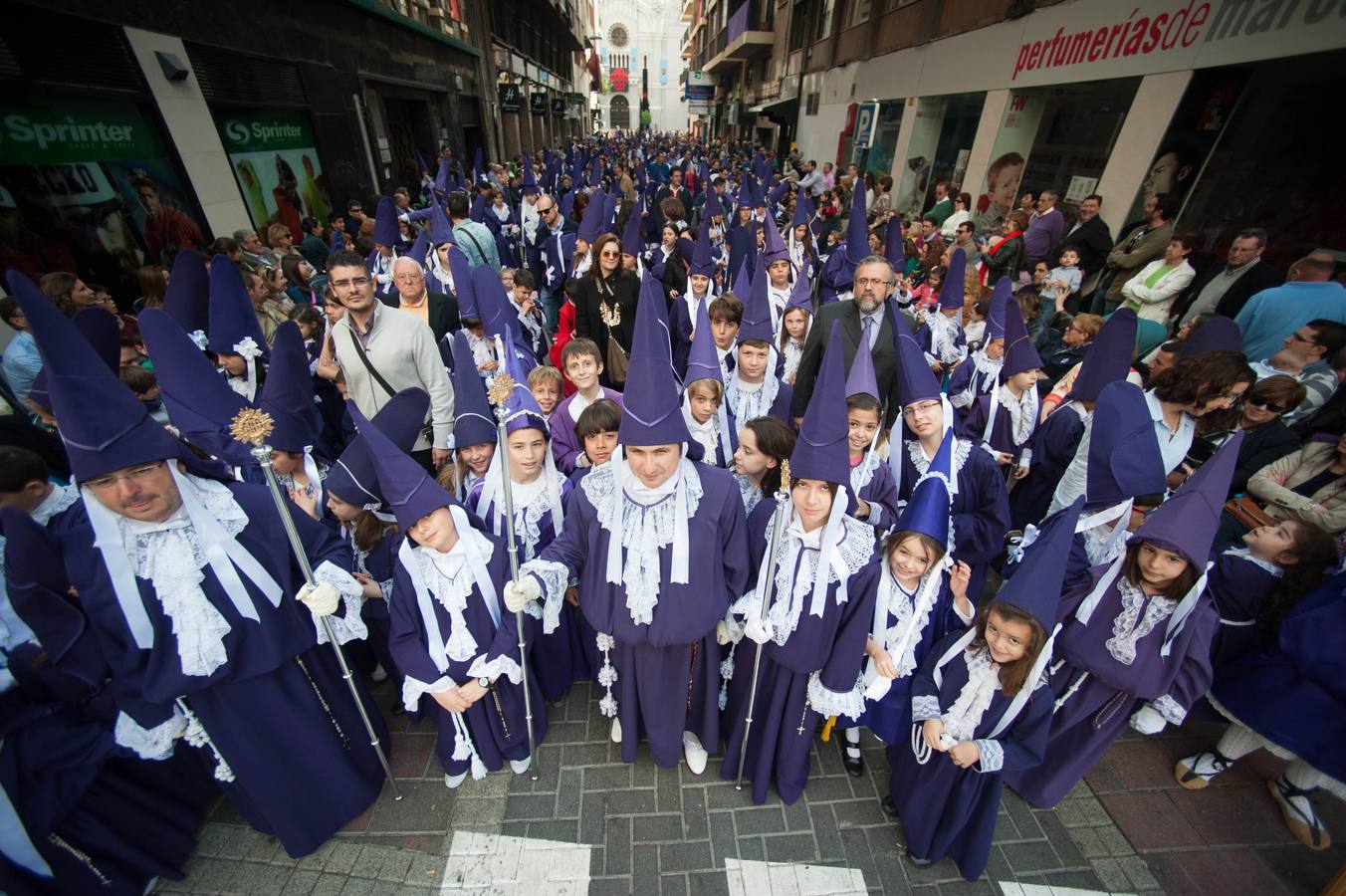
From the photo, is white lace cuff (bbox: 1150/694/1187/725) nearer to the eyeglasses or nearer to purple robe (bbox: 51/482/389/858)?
purple robe (bbox: 51/482/389/858)

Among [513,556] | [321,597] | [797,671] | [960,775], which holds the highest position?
[513,556]

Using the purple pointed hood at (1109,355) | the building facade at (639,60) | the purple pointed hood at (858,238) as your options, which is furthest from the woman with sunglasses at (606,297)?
the building facade at (639,60)

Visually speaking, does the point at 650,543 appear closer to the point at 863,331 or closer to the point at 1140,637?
the point at 1140,637

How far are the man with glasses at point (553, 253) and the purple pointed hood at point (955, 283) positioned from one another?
16.5ft

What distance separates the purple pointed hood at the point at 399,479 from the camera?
7.09ft

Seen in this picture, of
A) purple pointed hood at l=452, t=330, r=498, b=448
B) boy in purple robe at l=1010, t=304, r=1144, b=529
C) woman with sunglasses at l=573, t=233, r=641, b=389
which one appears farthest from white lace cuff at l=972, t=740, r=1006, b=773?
woman with sunglasses at l=573, t=233, r=641, b=389

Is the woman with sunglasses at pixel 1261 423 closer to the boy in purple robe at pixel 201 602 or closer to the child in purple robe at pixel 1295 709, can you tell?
the child in purple robe at pixel 1295 709

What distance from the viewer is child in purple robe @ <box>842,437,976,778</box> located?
8.07 feet

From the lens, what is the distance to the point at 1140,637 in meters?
2.48

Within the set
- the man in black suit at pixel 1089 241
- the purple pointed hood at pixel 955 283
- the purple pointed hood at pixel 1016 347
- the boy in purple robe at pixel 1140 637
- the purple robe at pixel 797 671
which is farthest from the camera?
the man in black suit at pixel 1089 241

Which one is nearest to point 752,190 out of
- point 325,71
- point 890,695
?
point 325,71

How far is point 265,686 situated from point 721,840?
2298 mm

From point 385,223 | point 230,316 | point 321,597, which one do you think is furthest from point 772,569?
point 385,223

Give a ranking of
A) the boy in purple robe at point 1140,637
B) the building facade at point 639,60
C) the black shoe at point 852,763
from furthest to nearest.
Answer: the building facade at point 639,60 < the black shoe at point 852,763 < the boy in purple robe at point 1140,637
